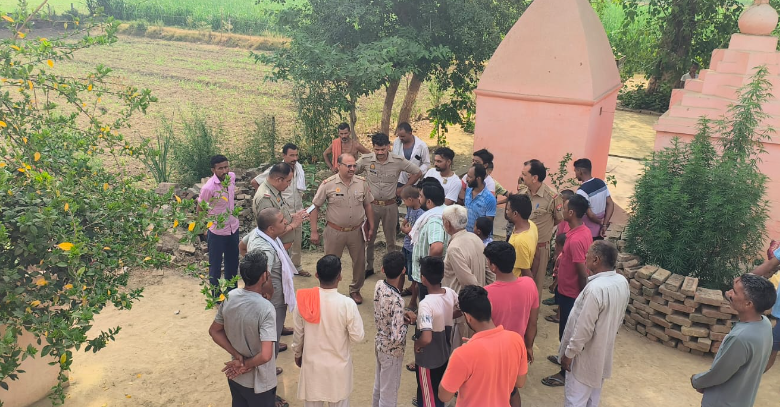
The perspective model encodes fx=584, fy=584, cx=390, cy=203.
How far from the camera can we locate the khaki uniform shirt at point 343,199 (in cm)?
611

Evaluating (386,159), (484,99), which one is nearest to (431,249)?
(386,159)

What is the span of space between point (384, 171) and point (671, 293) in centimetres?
323

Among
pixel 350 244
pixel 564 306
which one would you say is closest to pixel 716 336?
pixel 564 306

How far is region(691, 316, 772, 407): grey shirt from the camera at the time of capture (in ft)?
11.7

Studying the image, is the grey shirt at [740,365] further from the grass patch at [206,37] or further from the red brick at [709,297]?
the grass patch at [206,37]

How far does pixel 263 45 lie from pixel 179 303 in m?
20.4

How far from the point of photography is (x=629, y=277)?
6.13 m

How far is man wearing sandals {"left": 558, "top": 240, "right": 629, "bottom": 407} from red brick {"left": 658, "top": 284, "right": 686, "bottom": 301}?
1812 millimetres

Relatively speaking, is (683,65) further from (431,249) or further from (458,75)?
(431,249)

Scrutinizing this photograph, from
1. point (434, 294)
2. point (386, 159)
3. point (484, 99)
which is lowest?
point (434, 294)

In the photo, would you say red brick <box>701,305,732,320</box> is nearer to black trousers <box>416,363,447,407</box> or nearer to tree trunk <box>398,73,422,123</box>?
black trousers <box>416,363,447,407</box>

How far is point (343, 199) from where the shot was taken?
6.11 metres

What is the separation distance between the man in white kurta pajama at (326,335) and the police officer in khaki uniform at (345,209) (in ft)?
7.43

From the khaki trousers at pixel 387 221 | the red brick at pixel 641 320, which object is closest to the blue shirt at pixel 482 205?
the khaki trousers at pixel 387 221
